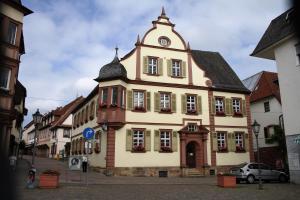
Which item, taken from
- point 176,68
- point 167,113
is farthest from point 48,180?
point 176,68

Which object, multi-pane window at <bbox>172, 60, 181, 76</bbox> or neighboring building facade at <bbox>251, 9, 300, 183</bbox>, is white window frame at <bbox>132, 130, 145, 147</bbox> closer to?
multi-pane window at <bbox>172, 60, 181, 76</bbox>

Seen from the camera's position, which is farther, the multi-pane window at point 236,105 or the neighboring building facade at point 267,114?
the neighboring building facade at point 267,114

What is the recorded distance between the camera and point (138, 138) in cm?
2973

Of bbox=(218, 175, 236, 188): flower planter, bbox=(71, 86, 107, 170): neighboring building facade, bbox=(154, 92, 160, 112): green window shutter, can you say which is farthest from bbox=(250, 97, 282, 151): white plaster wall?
bbox=(218, 175, 236, 188): flower planter

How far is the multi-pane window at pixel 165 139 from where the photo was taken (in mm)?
30631

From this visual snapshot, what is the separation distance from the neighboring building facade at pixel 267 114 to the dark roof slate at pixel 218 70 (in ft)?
19.6

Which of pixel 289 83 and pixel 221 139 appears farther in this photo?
pixel 221 139

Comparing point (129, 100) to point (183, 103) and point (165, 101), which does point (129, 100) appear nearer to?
point (165, 101)

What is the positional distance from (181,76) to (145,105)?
4973mm

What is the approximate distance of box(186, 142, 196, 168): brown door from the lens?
31844mm

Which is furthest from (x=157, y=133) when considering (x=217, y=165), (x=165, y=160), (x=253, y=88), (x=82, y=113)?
(x=253, y=88)

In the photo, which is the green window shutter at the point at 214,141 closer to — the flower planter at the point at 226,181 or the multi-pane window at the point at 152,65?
the multi-pane window at the point at 152,65

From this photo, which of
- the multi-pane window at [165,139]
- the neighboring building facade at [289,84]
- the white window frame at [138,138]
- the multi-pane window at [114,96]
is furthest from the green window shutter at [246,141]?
the multi-pane window at [114,96]

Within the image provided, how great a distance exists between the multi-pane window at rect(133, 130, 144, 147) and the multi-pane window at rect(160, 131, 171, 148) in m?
1.93
